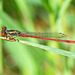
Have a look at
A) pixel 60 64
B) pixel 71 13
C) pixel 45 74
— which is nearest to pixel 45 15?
pixel 71 13

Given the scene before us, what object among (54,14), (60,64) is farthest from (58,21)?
(60,64)

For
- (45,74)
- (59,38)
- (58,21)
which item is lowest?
(45,74)

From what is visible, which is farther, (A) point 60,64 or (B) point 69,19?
(B) point 69,19

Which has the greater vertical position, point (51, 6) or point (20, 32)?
point (51, 6)

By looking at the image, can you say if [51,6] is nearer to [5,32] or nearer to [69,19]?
[5,32]

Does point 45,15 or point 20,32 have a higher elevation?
point 45,15

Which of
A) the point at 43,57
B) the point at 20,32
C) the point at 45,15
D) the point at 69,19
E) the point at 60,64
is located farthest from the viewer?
the point at 45,15

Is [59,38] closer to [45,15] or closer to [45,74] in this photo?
[45,74]

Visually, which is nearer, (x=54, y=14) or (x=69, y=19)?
(x=54, y=14)

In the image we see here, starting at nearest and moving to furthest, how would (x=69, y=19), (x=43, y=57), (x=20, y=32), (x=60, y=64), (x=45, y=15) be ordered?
(x=43, y=57) → (x=20, y=32) → (x=60, y=64) → (x=69, y=19) → (x=45, y=15)
